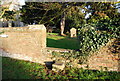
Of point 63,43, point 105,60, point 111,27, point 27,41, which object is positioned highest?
point 111,27

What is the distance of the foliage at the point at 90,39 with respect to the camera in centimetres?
427

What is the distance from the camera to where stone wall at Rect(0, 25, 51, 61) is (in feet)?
16.7

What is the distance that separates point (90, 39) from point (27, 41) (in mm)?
3585

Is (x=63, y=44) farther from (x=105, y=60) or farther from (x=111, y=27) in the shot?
(x=111, y=27)

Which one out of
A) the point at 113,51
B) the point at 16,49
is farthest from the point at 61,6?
the point at 113,51

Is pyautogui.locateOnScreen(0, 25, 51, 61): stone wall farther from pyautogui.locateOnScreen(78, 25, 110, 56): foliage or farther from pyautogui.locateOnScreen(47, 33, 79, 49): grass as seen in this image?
pyautogui.locateOnScreen(47, 33, 79, 49): grass

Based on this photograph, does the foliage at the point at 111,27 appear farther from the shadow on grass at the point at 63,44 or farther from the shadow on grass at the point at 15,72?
the shadow on grass at the point at 15,72

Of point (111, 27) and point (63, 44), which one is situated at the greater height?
point (111, 27)

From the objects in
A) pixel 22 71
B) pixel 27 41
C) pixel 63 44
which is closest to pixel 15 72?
pixel 22 71

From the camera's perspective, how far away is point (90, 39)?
14.5 ft

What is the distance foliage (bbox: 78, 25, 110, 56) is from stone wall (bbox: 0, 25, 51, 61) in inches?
84.1

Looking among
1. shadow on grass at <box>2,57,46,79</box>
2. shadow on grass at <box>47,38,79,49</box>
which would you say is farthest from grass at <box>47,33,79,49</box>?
shadow on grass at <box>2,57,46,79</box>

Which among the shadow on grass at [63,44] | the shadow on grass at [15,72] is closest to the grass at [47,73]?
the shadow on grass at [15,72]

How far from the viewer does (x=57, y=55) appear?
496 centimetres
